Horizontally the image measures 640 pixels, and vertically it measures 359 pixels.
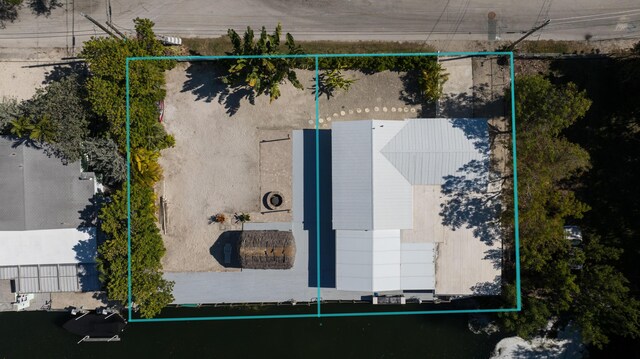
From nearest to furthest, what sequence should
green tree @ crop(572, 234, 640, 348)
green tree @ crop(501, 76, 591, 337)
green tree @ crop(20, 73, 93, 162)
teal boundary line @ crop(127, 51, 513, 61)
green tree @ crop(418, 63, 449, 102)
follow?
green tree @ crop(572, 234, 640, 348), green tree @ crop(501, 76, 591, 337), green tree @ crop(20, 73, 93, 162), teal boundary line @ crop(127, 51, 513, 61), green tree @ crop(418, 63, 449, 102)

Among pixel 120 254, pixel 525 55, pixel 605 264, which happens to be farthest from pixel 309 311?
pixel 525 55

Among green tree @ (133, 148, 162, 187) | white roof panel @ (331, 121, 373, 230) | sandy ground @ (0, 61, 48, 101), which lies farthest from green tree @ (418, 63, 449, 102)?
sandy ground @ (0, 61, 48, 101)

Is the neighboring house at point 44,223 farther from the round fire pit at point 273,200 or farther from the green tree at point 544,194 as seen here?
the green tree at point 544,194

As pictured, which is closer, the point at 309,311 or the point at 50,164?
the point at 50,164

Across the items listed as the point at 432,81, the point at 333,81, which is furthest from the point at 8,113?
the point at 432,81

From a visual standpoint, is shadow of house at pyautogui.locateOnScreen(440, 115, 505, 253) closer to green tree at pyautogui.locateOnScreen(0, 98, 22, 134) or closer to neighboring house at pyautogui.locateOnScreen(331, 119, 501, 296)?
neighboring house at pyautogui.locateOnScreen(331, 119, 501, 296)

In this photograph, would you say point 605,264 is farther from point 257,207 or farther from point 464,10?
point 257,207

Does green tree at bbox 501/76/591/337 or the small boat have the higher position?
green tree at bbox 501/76/591/337
